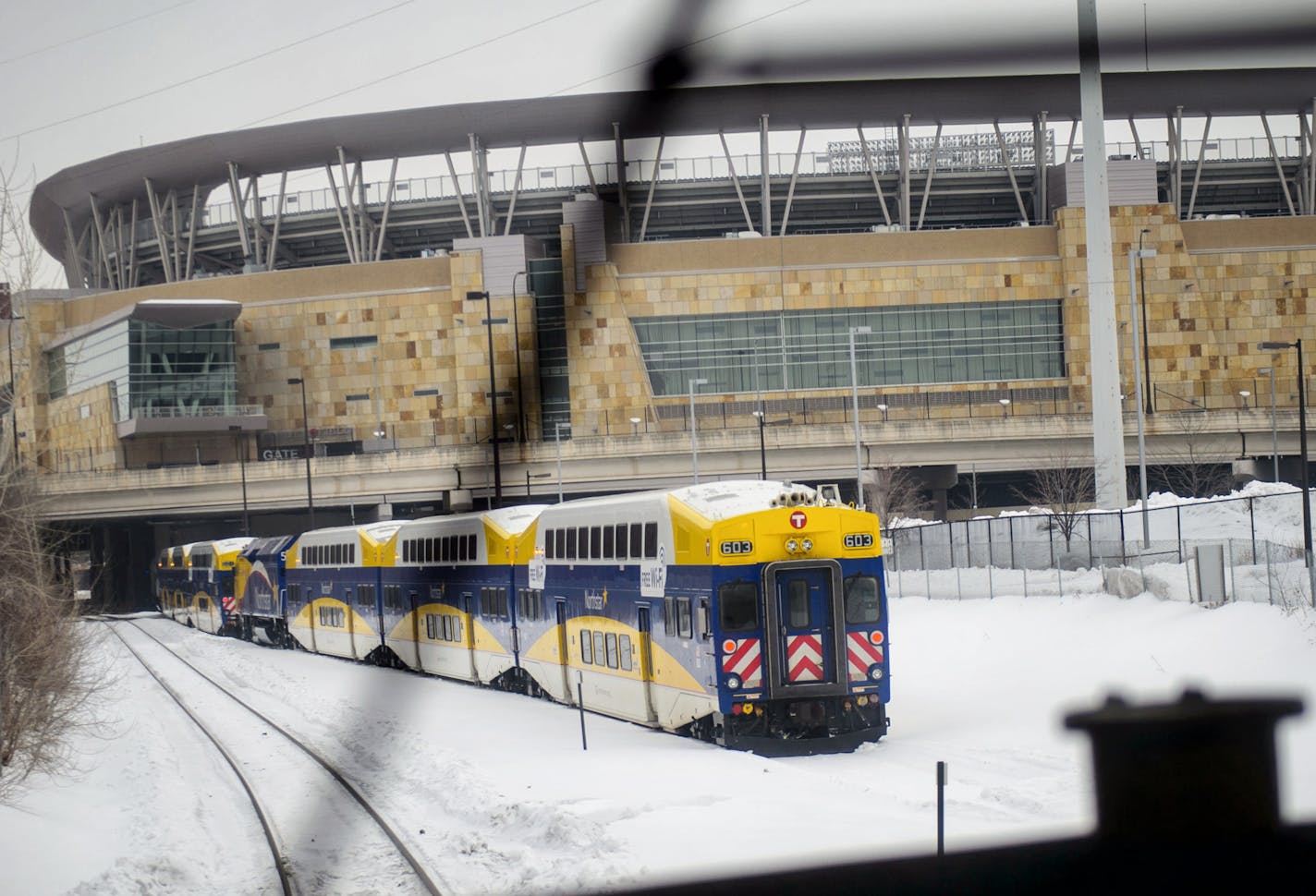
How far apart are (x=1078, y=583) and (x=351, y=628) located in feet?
57.2

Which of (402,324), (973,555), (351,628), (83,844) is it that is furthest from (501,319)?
(402,324)

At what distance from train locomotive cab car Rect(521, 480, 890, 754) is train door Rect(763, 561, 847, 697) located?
18mm

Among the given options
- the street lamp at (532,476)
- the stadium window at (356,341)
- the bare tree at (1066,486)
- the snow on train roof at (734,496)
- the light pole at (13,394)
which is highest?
the stadium window at (356,341)

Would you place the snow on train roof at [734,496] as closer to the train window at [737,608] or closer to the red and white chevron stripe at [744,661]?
the train window at [737,608]

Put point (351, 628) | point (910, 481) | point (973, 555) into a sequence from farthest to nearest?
1. point (910, 481)
2. point (973, 555)
3. point (351, 628)

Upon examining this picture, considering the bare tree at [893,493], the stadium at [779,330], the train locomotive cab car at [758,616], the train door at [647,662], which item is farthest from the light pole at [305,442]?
the train locomotive cab car at [758,616]

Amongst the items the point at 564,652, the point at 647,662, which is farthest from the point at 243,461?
the point at 647,662

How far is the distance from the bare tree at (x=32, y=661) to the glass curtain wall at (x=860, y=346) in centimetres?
6702

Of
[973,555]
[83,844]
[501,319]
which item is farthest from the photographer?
[973,555]

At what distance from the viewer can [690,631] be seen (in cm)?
1998

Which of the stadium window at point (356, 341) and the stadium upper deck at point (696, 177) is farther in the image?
the stadium window at point (356, 341)

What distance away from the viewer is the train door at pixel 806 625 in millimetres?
19672

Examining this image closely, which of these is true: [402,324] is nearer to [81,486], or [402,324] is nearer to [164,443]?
[164,443]

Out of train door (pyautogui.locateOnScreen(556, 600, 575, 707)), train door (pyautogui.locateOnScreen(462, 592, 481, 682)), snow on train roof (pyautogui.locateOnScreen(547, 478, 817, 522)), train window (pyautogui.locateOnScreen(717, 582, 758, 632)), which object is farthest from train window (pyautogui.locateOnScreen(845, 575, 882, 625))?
train door (pyautogui.locateOnScreen(462, 592, 481, 682))
